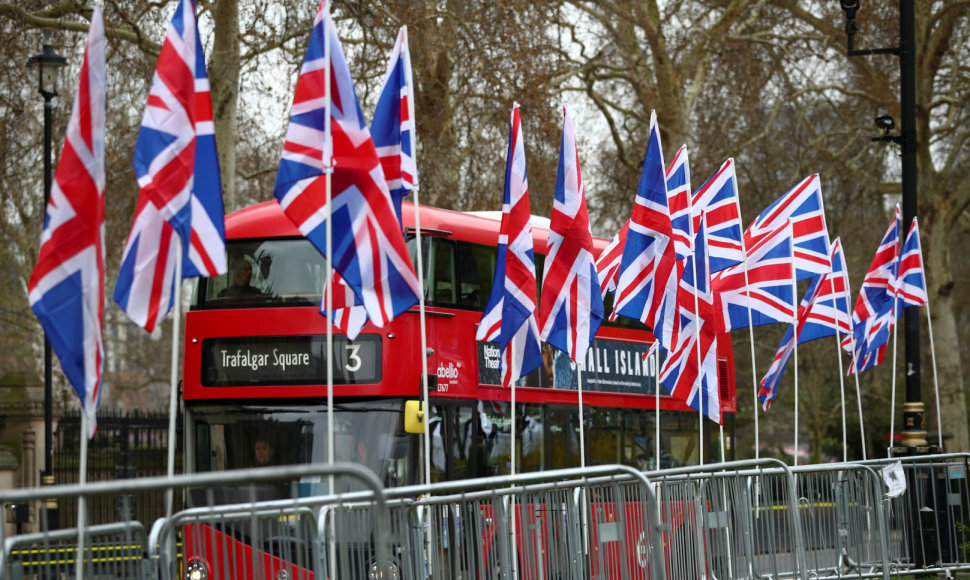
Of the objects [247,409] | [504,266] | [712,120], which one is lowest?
[247,409]

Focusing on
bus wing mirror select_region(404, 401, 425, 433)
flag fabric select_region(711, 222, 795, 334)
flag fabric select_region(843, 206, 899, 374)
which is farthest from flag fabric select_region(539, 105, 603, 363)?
flag fabric select_region(843, 206, 899, 374)

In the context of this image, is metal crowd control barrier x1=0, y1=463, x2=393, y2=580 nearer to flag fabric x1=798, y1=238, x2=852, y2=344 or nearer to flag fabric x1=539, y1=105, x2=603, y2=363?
flag fabric x1=539, y1=105, x2=603, y2=363

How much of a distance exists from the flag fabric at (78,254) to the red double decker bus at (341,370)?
15.2ft

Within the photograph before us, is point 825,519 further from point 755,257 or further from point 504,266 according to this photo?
point 755,257

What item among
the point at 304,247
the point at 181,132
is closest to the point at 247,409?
the point at 304,247

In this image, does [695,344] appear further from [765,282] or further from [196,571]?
[196,571]

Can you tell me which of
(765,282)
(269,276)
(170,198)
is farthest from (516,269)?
(765,282)

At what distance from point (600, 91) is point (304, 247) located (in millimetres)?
21197

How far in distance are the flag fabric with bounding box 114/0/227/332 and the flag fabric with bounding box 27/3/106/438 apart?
0.40m

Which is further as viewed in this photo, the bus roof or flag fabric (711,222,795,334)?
flag fabric (711,222,795,334)

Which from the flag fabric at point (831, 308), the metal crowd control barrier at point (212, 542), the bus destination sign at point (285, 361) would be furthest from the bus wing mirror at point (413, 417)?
the flag fabric at point (831, 308)

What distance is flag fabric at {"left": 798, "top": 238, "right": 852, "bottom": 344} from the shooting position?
16.5 meters

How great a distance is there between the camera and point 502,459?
43.5ft

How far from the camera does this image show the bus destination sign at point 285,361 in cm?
1205
